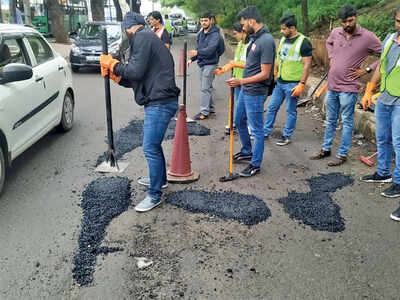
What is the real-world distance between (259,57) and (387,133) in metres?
1.69

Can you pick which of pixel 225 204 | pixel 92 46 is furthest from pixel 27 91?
pixel 92 46

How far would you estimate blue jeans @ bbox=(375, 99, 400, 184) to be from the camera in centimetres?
429

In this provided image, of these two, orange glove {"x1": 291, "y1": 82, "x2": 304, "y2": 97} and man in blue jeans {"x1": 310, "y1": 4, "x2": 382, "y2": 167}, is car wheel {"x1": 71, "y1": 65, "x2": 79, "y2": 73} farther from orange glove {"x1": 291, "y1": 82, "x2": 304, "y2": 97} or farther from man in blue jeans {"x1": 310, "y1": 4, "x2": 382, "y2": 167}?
man in blue jeans {"x1": 310, "y1": 4, "x2": 382, "y2": 167}

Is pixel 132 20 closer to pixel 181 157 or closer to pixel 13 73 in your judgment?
pixel 13 73

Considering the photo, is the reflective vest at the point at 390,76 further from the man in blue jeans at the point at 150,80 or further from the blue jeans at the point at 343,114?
the man in blue jeans at the point at 150,80

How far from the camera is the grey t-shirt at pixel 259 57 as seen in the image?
4.47 m

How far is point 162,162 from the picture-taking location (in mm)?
4090

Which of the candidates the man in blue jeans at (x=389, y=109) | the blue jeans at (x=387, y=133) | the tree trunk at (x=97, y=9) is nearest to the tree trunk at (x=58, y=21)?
the tree trunk at (x=97, y=9)

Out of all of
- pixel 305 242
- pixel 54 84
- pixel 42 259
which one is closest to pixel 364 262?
pixel 305 242

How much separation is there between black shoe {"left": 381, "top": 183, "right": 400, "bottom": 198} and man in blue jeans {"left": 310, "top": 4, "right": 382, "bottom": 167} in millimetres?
964

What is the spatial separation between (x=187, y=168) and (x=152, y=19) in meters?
4.40

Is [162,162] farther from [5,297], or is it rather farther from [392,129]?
[392,129]

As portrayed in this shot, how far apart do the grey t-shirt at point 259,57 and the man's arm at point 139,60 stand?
1.48 metres

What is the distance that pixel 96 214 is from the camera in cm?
392
